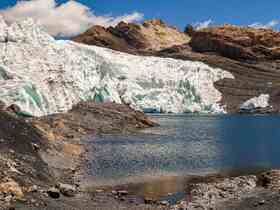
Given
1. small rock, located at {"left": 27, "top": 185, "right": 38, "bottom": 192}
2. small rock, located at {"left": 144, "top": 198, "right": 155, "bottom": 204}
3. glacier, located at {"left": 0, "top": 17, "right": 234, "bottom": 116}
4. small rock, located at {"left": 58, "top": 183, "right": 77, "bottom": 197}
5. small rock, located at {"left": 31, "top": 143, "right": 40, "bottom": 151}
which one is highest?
glacier, located at {"left": 0, "top": 17, "right": 234, "bottom": 116}

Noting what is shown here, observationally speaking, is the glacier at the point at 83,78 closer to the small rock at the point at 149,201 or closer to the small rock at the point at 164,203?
the small rock at the point at 149,201

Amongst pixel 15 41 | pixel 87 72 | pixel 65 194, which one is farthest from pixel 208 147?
pixel 87 72

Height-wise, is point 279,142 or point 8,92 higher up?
point 8,92

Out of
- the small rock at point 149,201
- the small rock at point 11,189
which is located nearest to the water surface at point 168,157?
the small rock at point 149,201

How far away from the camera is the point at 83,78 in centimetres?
9969

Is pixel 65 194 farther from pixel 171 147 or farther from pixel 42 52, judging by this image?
pixel 42 52

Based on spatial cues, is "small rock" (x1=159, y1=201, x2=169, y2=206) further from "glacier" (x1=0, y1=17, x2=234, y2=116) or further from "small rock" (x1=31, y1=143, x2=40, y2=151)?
"glacier" (x1=0, y1=17, x2=234, y2=116)

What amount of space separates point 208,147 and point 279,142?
13781 millimetres

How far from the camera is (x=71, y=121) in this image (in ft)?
228

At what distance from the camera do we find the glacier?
6781 cm

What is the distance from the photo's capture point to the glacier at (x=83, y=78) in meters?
67.8

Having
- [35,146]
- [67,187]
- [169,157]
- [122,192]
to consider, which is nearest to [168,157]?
[169,157]

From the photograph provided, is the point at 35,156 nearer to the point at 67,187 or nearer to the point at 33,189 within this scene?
the point at 67,187

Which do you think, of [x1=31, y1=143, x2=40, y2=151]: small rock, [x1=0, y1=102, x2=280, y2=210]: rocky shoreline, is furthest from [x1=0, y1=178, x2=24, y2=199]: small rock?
[x1=31, y1=143, x2=40, y2=151]: small rock
